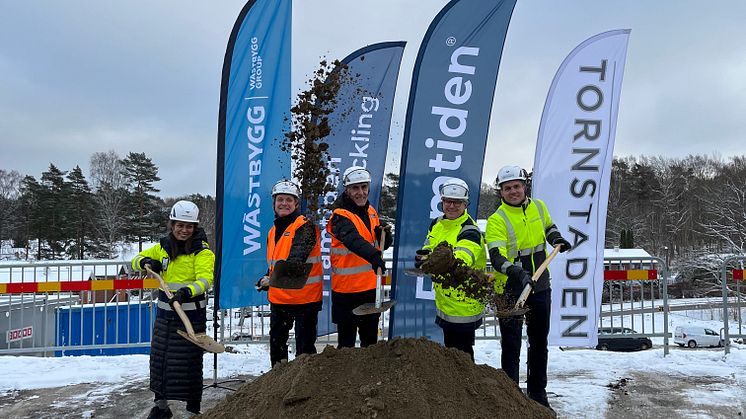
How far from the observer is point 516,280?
4.19 metres

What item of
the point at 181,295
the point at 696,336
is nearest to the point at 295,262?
the point at 181,295

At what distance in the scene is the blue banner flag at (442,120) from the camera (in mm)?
5461

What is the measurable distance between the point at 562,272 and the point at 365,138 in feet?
9.76

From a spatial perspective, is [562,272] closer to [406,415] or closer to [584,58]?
[584,58]

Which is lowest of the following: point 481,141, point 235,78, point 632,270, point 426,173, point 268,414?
point 268,414

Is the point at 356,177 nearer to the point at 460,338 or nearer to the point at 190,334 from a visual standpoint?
the point at 460,338

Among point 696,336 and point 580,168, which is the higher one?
point 580,168

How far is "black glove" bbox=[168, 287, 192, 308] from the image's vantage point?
411 centimetres

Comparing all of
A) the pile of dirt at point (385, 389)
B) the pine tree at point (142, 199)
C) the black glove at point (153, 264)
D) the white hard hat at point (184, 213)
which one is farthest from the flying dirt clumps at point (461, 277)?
the pine tree at point (142, 199)

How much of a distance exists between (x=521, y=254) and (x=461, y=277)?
947 mm

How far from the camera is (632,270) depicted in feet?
22.1

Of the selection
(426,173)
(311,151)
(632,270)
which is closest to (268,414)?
(311,151)

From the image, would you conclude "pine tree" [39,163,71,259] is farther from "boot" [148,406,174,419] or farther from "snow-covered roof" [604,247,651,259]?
"boot" [148,406,174,419]

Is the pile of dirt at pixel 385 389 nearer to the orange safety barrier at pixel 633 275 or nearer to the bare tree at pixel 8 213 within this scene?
the orange safety barrier at pixel 633 275
